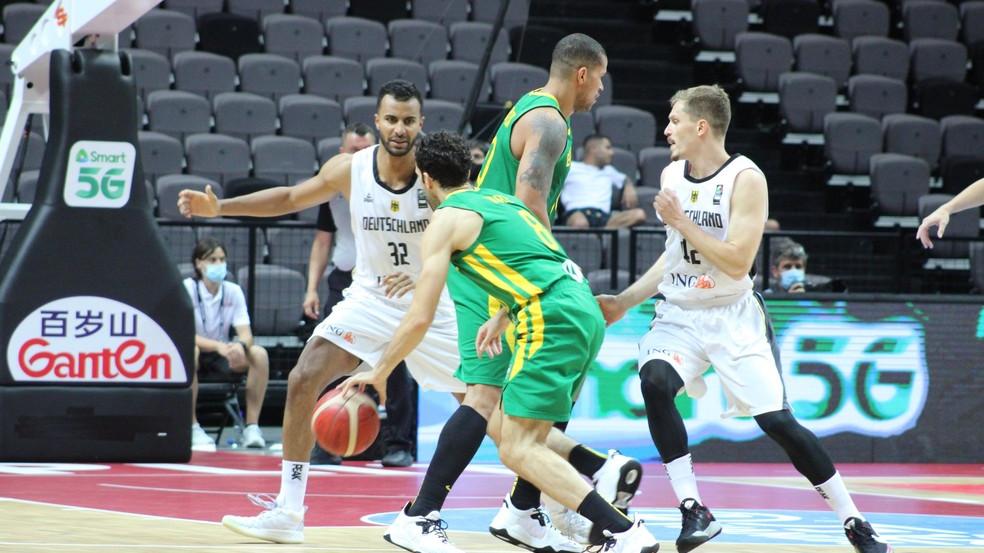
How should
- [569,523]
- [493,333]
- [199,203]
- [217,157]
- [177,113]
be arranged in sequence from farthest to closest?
[177,113]
[217,157]
[199,203]
[569,523]
[493,333]

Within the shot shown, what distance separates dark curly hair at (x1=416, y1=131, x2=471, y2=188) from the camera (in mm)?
5523

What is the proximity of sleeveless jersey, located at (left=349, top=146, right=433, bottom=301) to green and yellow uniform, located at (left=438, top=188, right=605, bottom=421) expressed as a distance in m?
1.31

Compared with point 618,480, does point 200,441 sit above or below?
below

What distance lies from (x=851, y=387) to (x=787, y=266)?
3.46ft

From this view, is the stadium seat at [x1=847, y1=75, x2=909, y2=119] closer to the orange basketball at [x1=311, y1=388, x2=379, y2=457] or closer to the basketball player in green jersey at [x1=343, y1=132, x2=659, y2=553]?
the basketball player in green jersey at [x1=343, y1=132, x2=659, y2=553]

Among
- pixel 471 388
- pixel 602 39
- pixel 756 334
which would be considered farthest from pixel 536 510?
pixel 602 39

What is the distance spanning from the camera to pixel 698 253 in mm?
6117

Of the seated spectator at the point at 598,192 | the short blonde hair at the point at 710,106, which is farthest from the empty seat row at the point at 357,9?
the short blonde hair at the point at 710,106

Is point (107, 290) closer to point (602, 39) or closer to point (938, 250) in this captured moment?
point (938, 250)

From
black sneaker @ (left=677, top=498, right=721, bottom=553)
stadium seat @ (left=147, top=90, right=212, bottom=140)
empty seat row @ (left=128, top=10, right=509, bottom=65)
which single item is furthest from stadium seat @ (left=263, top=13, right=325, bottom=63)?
black sneaker @ (left=677, top=498, right=721, bottom=553)

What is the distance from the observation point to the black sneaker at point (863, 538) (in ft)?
18.4

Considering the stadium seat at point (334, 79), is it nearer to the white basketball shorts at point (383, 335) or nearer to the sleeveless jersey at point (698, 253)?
the white basketball shorts at point (383, 335)

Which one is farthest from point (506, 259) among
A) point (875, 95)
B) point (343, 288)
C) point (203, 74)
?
point (875, 95)

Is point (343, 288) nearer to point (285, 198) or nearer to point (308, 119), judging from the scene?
point (285, 198)
